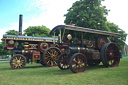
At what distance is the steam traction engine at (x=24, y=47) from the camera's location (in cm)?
1073

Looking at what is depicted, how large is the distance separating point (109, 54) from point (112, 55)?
1.19 ft

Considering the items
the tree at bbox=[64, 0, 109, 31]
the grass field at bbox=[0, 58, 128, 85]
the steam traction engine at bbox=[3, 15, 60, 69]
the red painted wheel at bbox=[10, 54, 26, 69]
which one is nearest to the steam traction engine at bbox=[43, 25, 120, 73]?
the grass field at bbox=[0, 58, 128, 85]

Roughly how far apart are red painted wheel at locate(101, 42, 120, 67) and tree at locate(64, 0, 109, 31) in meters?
12.1

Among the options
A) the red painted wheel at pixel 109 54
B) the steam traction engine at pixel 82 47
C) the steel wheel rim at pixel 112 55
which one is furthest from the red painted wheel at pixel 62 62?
the steel wheel rim at pixel 112 55

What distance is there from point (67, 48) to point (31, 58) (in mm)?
5484

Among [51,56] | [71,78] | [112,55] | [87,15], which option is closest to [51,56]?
[51,56]

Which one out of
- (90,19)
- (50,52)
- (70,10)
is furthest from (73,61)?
(70,10)

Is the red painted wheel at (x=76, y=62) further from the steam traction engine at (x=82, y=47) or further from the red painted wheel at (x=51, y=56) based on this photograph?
the red painted wheel at (x=51, y=56)

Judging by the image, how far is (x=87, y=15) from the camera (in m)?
21.4

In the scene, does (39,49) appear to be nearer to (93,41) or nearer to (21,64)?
(21,64)

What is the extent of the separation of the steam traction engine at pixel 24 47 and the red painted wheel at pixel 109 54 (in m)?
4.88

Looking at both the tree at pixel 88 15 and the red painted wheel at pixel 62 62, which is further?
the tree at pixel 88 15

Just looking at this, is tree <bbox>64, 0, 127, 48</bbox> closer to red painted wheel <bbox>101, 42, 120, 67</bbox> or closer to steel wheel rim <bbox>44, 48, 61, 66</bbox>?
steel wheel rim <bbox>44, 48, 61, 66</bbox>

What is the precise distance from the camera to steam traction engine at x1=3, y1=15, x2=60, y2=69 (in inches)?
422
